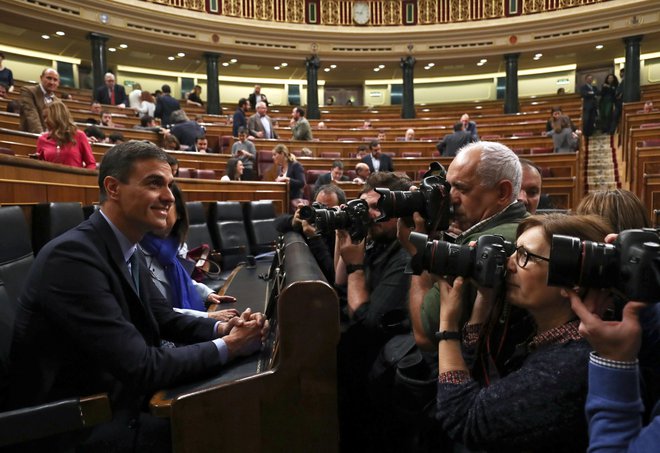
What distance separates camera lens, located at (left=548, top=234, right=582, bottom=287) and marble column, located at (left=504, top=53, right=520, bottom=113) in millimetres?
9536

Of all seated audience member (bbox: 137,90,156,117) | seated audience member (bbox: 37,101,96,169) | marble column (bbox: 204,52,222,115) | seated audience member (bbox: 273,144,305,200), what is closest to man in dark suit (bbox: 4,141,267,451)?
seated audience member (bbox: 37,101,96,169)

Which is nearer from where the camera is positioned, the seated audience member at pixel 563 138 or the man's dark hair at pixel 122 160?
the man's dark hair at pixel 122 160

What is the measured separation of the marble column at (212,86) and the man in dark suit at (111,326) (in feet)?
28.0

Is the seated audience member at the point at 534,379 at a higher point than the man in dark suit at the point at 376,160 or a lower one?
lower

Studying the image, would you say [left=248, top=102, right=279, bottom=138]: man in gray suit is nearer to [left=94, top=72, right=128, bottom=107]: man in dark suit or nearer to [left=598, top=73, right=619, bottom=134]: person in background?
[left=94, top=72, right=128, bottom=107]: man in dark suit

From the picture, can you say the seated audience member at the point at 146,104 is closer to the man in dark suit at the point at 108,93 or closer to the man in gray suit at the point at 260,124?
the man in dark suit at the point at 108,93

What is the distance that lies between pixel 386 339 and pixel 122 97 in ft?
22.5

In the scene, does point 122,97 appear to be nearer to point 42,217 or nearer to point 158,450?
point 42,217

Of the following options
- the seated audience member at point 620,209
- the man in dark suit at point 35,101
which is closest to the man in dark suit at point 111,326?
the seated audience member at point 620,209

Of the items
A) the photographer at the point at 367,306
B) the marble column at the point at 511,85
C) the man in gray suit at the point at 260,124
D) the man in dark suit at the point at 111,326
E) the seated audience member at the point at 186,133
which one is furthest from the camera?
the marble column at the point at 511,85

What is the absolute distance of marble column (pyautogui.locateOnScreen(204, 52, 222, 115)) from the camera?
9.14 meters

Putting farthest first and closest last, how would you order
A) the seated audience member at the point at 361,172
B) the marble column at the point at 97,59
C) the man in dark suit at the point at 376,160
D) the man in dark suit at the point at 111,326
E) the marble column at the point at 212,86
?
the marble column at the point at 212,86
the marble column at the point at 97,59
the man in dark suit at the point at 376,160
the seated audience member at the point at 361,172
the man in dark suit at the point at 111,326

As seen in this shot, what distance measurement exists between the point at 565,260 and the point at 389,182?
93cm

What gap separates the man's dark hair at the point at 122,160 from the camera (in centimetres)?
100
